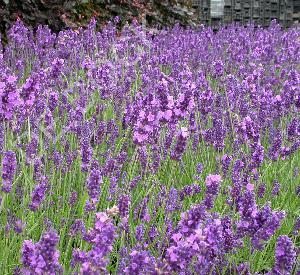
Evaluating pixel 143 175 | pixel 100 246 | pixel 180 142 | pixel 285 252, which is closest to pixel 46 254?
pixel 100 246

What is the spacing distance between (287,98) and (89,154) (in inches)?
64.9

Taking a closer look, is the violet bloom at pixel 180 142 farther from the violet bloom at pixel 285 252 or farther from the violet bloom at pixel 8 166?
the violet bloom at pixel 285 252

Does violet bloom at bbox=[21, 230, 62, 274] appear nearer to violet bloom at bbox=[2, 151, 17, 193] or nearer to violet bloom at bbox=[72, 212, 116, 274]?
violet bloom at bbox=[72, 212, 116, 274]

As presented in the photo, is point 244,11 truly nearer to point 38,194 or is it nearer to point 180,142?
point 180,142

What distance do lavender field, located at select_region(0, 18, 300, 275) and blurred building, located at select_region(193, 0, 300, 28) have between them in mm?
6379

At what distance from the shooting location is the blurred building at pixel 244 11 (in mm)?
11797

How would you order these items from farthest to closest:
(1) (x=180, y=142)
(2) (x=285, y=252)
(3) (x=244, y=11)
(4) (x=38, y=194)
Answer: (3) (x=244, y=11) < (1) (x=180, y=142) < (4) (x=38, y=194) < (2) (x=285, y=252)

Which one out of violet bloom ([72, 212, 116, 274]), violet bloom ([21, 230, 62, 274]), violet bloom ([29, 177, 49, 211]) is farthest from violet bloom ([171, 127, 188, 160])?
violet bloom ([21, 230, 62, 274])

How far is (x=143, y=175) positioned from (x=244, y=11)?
9.99 meters

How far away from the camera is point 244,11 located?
12586mm

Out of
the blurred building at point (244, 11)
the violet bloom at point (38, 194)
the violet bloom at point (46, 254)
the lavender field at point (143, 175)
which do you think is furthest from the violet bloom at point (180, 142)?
the blurred building at point (244, 11)

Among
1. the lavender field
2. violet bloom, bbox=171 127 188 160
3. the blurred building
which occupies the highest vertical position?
the blurred building

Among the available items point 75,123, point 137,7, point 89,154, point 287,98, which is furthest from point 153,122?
point 137,7

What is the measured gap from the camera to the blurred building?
38.7 feet
